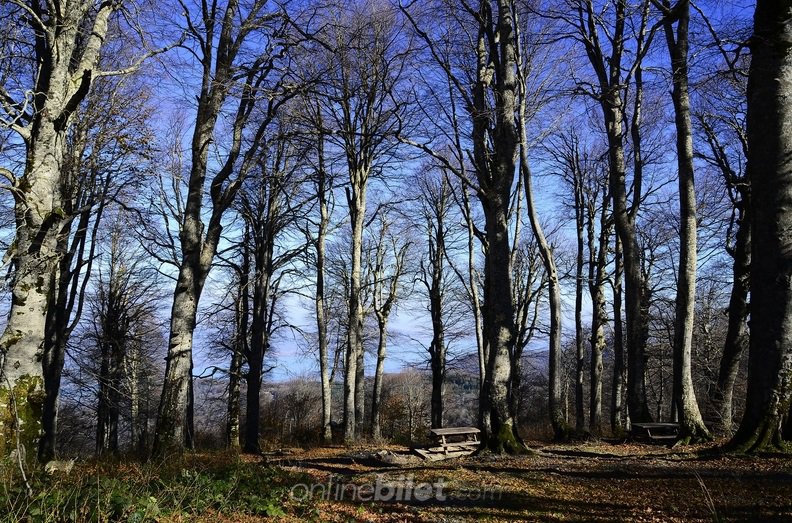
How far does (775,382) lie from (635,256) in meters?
6.30

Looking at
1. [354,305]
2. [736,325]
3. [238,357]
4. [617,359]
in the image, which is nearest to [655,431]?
[736,325]

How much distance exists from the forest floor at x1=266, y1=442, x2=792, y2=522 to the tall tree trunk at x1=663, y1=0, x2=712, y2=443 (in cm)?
123

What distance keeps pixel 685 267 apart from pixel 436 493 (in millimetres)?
7218

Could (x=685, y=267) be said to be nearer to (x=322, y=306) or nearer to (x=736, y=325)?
(x=736, y=325)

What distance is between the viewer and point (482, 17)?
10781 millimetres

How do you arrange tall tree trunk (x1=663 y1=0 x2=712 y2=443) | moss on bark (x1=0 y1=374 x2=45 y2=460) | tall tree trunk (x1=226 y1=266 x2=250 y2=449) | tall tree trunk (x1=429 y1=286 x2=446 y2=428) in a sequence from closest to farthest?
moss on bark (x1=0 y1=374 x2=45 y2=460) < tall tree trunk (x1=663 y1=0 x2=712 y2=443) < tall tree trunk (x1=226 y1=266 x2=250 y2=449) < tall tree trunk (x1=429 y1=286 x2=446 y2=428)

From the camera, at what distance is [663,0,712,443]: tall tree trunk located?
936cm

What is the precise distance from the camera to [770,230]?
23.0 ft

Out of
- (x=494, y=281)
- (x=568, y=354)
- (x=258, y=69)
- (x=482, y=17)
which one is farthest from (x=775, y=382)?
(x=568, y=354)

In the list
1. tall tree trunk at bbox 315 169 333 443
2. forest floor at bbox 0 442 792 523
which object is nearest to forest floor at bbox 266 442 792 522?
forest floor at bbox 0 442 792 523

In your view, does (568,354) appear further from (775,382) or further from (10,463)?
(10,463)

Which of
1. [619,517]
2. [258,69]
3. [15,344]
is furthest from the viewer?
[258,69]

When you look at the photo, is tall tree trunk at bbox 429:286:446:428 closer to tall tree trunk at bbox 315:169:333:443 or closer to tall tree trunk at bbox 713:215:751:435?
tall tree trunk at bbox 315:169:333:443

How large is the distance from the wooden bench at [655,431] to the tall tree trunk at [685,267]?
2.88 ft
